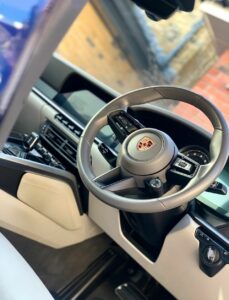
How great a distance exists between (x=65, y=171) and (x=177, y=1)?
0.61 meters

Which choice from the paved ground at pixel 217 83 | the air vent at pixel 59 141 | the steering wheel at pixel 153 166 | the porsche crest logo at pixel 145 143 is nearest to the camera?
the steering wheel at pixel 153 166

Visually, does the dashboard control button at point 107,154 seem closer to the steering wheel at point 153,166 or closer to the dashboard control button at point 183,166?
the steering wheel at point 153,166

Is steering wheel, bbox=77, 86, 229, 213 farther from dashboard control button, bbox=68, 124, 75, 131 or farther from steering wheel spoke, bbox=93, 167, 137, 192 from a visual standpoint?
dashboard control button, bbox=68, 124, 75, 131

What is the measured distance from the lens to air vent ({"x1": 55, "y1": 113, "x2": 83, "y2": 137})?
62.6 inches

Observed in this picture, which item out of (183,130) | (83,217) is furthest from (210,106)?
(83,217)

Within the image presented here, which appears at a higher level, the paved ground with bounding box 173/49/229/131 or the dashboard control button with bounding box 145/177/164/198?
the dashboard control button with bounding box 145/177/164/198

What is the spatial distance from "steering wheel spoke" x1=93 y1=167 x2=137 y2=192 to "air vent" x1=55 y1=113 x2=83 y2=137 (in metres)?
0.37

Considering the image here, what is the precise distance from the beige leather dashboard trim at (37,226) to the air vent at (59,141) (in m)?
0.21

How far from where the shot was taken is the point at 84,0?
902 millimetres

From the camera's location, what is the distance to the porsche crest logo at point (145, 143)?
123cm

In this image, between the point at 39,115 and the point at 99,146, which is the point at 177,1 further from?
the point at 39,115

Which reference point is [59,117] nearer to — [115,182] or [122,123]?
[122,123]

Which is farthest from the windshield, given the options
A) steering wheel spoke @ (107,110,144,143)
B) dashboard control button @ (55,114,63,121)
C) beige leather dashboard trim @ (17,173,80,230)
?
steering wheel spoke @ (107,110,144,143)

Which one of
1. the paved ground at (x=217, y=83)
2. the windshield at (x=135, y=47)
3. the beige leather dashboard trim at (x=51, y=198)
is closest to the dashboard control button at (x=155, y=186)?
the beige leather dashboard trim at (x=51, y=198)
